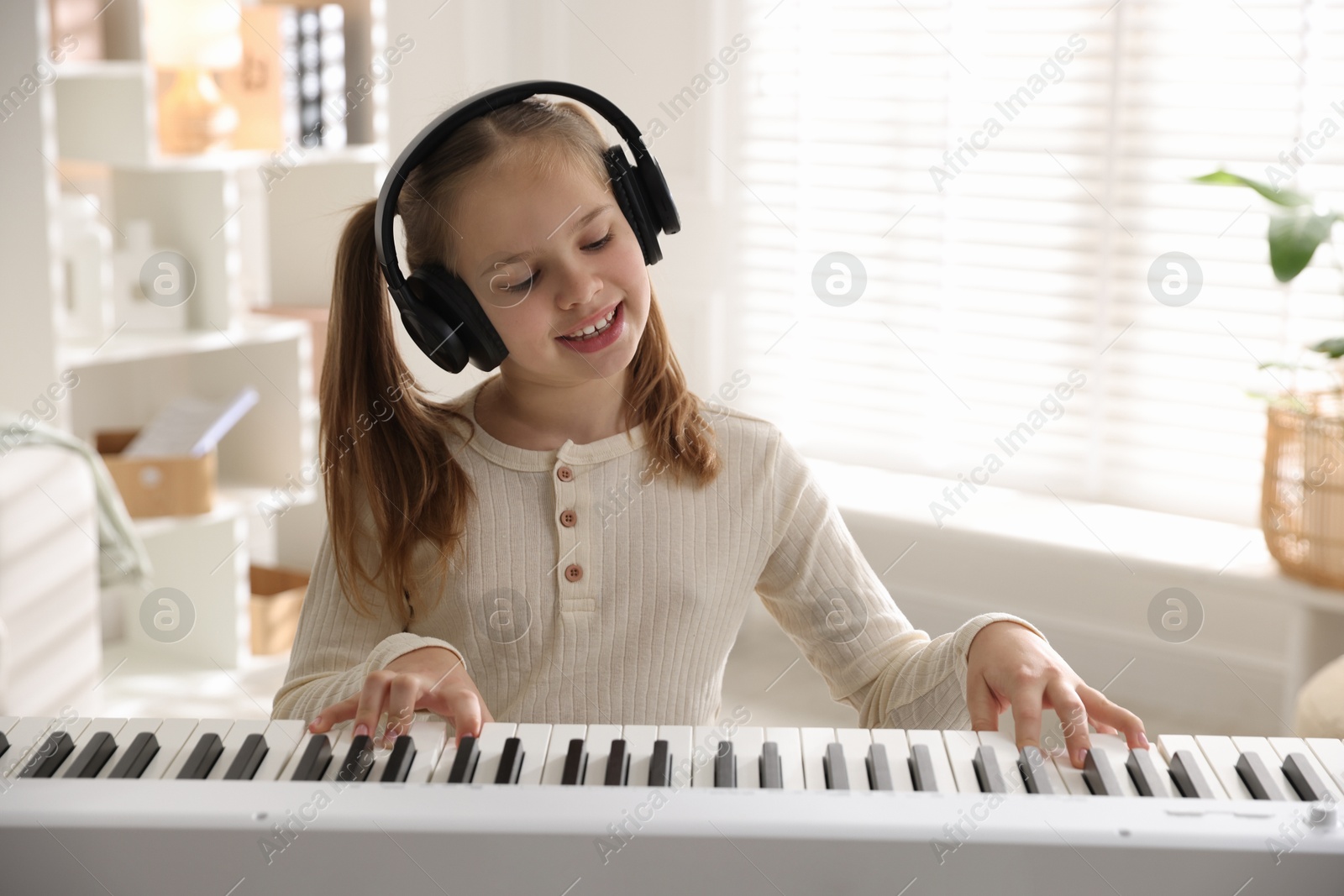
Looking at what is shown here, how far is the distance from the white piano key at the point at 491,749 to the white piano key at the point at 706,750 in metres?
0.11

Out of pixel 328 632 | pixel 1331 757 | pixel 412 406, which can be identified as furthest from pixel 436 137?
pixel 1331 757

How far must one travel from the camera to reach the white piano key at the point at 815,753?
709 mm

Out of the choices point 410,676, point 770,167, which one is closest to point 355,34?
point 770,167

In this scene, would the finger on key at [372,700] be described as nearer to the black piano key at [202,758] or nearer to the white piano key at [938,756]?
the black piano key at [202,758]

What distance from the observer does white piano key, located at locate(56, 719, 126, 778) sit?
2.28 feet

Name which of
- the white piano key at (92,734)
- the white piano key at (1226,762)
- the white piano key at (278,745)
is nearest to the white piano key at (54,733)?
the white piano key at (92,734)

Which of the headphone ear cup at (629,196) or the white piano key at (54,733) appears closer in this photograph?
the white piano key at (54,733)

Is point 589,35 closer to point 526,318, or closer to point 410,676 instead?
point 526,318

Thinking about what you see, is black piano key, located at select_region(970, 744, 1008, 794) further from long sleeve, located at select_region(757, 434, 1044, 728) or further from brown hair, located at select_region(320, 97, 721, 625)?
brown hair, located at select_region(320, 97, 721, 625)

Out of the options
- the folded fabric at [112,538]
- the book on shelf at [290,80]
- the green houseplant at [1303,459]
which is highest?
the book on shelf at [290,80]

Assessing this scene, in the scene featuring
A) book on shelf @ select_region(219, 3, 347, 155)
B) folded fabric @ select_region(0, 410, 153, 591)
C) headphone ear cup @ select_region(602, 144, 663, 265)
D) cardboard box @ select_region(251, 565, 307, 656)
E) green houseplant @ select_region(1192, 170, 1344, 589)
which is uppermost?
book on shelf @ select_region(219, 3, 347, 155)

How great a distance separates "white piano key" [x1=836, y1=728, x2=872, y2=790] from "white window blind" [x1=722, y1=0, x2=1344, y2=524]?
2.01 meters

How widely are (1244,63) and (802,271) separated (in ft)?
3.33

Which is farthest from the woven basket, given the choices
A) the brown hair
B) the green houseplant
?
the brown hair
